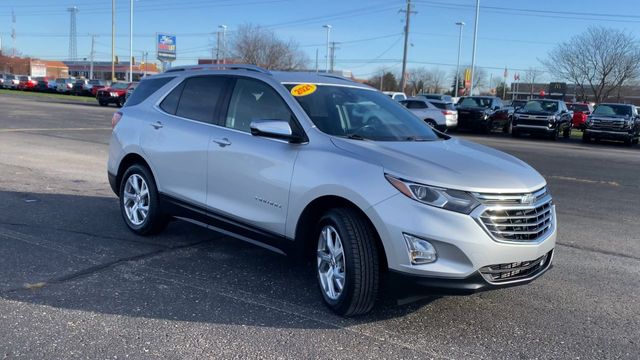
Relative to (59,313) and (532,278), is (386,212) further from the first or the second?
(59,313)

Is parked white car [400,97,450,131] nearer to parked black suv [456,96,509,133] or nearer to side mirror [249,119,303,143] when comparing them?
parked black suv [456,96,509,133]

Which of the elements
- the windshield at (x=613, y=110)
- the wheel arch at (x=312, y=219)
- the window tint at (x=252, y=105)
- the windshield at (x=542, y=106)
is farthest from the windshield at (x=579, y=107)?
the wheel arch at (x=312, y=219)

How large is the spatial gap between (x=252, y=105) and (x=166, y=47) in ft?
178

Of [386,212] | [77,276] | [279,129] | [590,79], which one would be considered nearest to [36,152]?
[77,276]

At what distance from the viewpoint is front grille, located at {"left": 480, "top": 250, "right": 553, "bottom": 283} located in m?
3.76

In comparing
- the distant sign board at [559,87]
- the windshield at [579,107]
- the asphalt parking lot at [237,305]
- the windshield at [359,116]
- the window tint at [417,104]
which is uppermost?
the distant sign board at [559,87]

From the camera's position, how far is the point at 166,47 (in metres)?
55.8

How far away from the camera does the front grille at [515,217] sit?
372 cm

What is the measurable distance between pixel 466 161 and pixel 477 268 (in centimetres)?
85

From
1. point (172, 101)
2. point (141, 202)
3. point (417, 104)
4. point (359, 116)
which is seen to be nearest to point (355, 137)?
point (359, 116)

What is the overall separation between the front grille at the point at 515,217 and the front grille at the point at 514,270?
6.9 inches

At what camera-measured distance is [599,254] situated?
6.12m

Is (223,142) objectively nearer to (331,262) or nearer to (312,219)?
(312,219)

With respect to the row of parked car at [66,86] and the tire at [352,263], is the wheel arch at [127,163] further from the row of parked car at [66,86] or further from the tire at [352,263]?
the row of parked car at [66,86]
